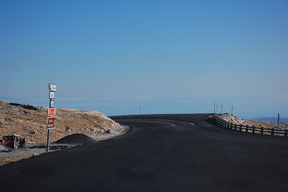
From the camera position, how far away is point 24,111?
133ft

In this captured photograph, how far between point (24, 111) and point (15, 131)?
13.6 m

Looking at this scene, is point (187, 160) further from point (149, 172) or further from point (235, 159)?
point (149, 172)

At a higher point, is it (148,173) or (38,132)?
(148,173)

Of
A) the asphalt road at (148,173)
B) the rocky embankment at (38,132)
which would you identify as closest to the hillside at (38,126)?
the rocky embankment at (38,132)

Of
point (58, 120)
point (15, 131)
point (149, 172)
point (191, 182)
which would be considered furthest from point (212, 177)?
point (58, 120)

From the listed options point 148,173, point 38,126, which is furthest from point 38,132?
point 148,173

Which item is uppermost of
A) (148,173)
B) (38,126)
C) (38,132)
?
(148,173)

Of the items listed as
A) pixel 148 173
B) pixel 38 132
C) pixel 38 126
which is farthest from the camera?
pixel 38 126

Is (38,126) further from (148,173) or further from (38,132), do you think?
(148,173)

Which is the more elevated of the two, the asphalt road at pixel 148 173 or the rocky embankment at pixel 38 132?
the asphalt road at pixel 148 173

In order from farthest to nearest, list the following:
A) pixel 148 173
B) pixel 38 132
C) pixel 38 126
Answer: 1. pixel 38 126
2. pixel 38 132
3. pixel 148 173

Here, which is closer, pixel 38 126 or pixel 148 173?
pixel 148 173

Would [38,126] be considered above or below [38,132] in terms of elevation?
above

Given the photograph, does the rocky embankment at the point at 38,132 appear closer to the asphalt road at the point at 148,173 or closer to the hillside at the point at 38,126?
the hillside at the point at 38,126
